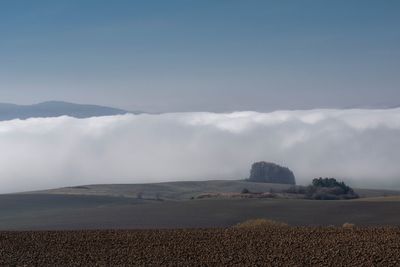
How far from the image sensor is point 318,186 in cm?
6209

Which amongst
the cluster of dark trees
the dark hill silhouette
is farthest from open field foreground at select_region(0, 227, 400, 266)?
the dark hill silhouette

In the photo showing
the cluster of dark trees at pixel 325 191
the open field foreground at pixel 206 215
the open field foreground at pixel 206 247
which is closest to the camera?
the open field foreground at pixel 206 247

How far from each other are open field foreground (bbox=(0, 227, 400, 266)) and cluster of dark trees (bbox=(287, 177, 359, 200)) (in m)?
38.0

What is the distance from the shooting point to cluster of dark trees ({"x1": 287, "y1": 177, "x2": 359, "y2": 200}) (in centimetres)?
5759

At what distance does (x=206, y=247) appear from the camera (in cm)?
1770

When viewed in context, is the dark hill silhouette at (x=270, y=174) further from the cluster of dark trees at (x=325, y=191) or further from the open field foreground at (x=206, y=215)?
the open field foreground at (x=206, y=215)

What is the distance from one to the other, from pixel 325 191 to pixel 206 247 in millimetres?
42912

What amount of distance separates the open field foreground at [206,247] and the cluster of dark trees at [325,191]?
125 feet

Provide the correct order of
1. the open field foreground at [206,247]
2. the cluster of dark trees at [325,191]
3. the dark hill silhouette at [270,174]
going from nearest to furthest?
the open field foreground at [206,247] → the cluster of dark trees at [325,191] → the dark hill silhouette at [270,174]

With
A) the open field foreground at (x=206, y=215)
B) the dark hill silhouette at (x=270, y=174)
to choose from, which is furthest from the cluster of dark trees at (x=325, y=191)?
the dark hill silhouette at (x=270, y=174)

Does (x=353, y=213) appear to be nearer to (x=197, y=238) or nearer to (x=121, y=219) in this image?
(x=121, y=219)

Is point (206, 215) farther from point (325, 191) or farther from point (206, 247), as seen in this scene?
point (206, 247)

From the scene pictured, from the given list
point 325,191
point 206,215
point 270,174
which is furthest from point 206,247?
point 270,174

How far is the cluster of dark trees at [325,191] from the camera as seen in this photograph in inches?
2267
